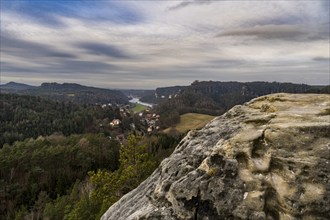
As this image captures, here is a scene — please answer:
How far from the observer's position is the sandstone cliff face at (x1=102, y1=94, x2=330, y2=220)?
11227 mm

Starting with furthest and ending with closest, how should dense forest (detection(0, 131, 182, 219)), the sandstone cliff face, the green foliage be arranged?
the green foliage → dense forest (detection(0, 131, 182, 219)) → the sandstone cliff face

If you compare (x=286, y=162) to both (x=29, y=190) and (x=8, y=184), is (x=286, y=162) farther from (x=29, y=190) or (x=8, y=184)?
(x=8, y=184)

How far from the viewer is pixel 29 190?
307 feet

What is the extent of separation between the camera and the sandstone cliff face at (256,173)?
11227 millimetres

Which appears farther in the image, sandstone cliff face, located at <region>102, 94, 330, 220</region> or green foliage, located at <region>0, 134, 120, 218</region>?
green foliage, located at <region>0, 134, 120, 218</region>

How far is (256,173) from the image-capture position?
12.0 metres

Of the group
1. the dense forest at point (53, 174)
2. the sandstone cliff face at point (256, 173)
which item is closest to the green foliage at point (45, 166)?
the dense forest at point (53, 174)

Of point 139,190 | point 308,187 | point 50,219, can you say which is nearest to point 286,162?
point 308,187

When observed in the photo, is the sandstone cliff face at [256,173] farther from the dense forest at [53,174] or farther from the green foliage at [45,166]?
the green foliage at [45,166]

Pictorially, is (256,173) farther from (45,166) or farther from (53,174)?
(45,166)

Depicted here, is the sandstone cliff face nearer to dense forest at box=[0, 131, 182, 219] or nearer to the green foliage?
dense forest at box=[0, 131, 182, 219]

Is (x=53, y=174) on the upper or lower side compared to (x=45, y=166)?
upper

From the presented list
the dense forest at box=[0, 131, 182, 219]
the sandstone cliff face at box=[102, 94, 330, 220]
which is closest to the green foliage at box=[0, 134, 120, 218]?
the dense forest at box=[0, 131, 182, 219]

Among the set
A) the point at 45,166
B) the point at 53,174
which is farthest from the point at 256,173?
the point at 45,166
